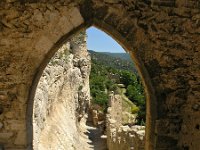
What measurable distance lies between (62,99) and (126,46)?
905cm

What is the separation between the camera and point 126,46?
518cm

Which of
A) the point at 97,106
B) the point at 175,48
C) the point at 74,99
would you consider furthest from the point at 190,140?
the point at 97,106

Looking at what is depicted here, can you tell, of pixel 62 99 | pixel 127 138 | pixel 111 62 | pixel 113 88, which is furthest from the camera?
pixel 111 62

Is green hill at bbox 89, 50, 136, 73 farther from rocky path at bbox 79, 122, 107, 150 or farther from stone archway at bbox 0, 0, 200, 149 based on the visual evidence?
stone archway at bbox 0, 0, 200, 149

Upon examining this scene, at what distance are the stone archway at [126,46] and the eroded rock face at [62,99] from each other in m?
3.31

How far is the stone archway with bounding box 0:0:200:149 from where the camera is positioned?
5.09 meters

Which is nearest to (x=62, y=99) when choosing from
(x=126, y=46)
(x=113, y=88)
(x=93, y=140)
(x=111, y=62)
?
(x=93, y=140)

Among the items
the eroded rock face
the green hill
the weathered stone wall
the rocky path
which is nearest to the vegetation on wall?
the rocky path

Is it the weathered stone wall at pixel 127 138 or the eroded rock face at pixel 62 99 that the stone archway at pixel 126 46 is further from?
the weathered stone wall at pixel 127 138

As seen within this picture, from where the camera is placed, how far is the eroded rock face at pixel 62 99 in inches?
393

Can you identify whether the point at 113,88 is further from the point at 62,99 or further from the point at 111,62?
the point at 111,62

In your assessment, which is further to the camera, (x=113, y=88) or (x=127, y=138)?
(x=113, y=88)

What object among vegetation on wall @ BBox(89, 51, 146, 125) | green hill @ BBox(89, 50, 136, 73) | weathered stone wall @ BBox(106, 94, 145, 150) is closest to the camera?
weathered stone wall @ BBox(106, 94, 145, 150)

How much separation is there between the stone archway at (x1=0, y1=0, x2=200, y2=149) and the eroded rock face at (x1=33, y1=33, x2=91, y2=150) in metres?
3.31
